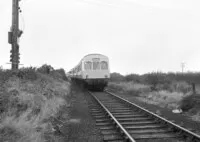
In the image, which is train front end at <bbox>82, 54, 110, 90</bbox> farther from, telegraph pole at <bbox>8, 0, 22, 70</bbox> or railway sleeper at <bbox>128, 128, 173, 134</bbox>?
railway sleeper at <bbox>128, 128, 173, 134</bbox>

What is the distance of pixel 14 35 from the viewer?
1216 cm

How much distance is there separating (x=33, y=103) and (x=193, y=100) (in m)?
6.97

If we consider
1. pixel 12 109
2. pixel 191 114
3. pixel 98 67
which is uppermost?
pixel 98 67

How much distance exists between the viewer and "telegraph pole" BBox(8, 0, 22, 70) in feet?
39.9

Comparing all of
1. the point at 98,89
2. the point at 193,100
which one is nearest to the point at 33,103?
the point at 193,100

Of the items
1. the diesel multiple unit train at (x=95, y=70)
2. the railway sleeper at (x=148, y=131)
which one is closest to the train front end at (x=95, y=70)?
the diesel multiple unit train at (x=95, y=70)

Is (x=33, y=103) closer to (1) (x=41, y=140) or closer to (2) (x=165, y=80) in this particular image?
(1) (x=41, y=140)

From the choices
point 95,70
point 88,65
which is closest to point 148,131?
point 95,70

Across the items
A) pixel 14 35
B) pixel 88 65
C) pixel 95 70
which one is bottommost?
pixel 95 70

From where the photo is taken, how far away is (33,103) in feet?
24.6

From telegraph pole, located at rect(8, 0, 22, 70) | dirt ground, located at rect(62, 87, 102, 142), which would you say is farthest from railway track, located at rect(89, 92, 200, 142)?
telegraph pole, located at rect(8, 0, 22, 70)

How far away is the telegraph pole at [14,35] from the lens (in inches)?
478

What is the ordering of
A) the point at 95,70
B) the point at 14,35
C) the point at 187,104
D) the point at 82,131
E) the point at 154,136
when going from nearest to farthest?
1. the point at 154,136
2. the point at 82,131
3. the point at 187,104
4. the point at 14,35
5. the point at 95,70

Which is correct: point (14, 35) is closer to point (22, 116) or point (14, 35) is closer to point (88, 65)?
point (22, 116)
